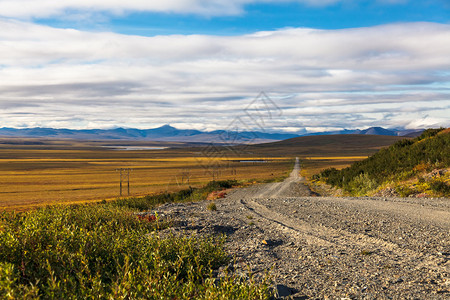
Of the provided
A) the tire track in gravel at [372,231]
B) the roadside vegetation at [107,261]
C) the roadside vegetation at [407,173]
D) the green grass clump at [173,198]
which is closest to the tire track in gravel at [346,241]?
the tire track in gravel at [372,231]

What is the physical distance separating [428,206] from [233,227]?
8.76 metres

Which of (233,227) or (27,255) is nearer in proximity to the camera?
(27,255)

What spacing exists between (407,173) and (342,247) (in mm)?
17668

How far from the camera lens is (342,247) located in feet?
26.5

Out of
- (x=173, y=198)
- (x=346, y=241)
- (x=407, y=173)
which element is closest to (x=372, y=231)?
(x=346, y=241)

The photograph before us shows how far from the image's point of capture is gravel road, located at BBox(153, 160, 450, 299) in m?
5.53

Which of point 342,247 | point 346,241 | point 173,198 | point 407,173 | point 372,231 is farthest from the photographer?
point 173,198

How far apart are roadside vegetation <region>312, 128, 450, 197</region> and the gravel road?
17.9 ft

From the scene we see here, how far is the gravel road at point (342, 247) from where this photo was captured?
18.1ft

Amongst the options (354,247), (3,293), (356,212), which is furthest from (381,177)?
(3,293)

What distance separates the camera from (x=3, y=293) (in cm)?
359

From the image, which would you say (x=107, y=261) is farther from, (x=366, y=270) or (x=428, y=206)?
(x=428, y=206)

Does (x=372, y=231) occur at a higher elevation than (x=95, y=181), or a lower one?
higher

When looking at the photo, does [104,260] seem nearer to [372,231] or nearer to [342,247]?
[342,247]
